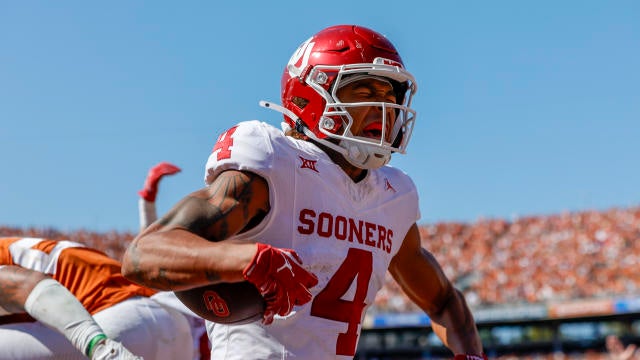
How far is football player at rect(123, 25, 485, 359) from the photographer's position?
2113 millimetres

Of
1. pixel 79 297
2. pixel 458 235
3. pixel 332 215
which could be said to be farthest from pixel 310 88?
pixel 458 235

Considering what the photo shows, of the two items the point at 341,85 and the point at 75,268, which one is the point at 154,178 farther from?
the point at 341,85

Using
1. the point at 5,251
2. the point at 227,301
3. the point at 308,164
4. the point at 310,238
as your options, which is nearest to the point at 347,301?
the point at 310,238

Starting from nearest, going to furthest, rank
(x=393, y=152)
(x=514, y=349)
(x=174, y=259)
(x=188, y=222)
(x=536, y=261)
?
(x=174, y=259) < (x=188, y=222) < (x=393, y=152) < (x=514, y=349) < (x=536, y=261)

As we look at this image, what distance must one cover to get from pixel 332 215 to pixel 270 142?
0.32 metres

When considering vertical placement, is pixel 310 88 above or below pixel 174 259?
above

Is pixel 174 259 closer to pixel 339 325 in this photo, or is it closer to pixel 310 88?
pixel 339 325

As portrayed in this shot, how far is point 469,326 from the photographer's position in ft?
11.2

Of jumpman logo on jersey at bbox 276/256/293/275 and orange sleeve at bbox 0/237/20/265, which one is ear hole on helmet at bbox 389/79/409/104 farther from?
orange sleeve at bbox 0/237/20/265

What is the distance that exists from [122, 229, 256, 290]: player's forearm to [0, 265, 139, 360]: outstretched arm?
1.05 metres

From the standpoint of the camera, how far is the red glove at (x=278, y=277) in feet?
6.47

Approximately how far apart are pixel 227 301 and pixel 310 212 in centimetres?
51

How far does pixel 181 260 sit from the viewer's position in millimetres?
2104

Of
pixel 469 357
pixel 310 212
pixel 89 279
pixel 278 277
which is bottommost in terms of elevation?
pixel 89 279
